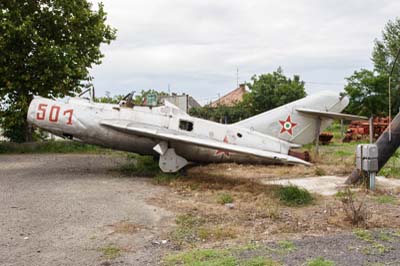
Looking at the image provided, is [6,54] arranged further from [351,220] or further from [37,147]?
[351,220]

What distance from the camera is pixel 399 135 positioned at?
32.6 feet

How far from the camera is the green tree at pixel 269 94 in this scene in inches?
1310

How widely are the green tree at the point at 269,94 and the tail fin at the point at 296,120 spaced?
19.8 meters

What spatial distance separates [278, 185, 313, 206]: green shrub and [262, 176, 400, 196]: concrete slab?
114cm

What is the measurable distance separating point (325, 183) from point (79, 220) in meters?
6.67

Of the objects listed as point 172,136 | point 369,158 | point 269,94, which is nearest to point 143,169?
point 172,136

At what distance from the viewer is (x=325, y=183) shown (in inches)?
418

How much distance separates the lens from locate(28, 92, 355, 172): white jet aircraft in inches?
459

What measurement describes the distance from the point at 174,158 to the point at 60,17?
1223cm

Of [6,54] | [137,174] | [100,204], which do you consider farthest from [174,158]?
[6,54]

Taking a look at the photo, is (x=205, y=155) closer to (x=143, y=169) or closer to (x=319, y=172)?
(x=143, y=169)

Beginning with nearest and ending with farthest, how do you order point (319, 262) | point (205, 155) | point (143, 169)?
point (319, 262) → point (205, 155) → point (143, 169)

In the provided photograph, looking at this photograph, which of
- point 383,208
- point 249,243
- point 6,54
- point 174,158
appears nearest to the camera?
point 249,243

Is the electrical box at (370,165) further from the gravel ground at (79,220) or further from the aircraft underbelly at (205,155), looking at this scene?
the gravel ground at (79,220)
